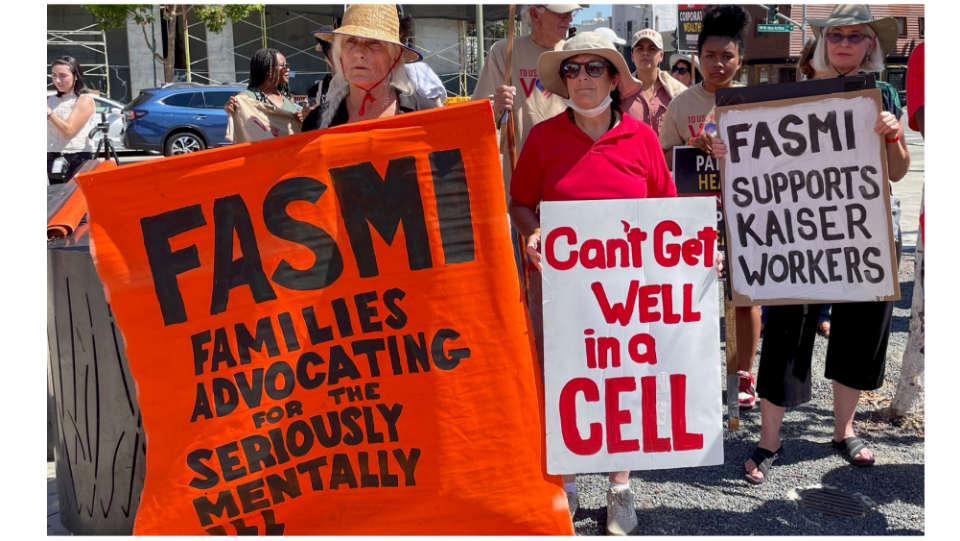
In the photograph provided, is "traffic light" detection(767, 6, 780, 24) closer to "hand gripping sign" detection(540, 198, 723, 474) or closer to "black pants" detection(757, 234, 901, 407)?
"black pants" detection(757, 234, 901, 407)

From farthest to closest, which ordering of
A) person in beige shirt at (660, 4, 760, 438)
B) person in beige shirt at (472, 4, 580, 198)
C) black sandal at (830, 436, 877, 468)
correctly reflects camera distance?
person in beige shirt at (660, 4, 760, 438) → person in beige shirt at (472, 4, 580, 198) → black sandal at (830, 436, 877, 468)

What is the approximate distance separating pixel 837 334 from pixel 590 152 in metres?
1.54

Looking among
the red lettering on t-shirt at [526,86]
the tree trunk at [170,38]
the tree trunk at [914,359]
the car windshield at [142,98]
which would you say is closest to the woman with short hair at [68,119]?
the red lettering on t-shirt at [526,86]

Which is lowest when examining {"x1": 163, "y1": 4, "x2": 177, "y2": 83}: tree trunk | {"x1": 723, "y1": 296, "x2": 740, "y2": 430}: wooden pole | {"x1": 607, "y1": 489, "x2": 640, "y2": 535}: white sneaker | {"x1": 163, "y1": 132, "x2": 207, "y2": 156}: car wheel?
{"x1": 607, "y1": 489, "x2": 640, "y2": 535}: white sneaker

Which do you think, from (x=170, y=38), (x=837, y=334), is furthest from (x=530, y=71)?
(x=170, y=38)

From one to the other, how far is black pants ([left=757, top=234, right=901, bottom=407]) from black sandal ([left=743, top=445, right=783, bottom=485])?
22cm

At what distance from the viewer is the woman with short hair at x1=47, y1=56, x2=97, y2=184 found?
288 inches

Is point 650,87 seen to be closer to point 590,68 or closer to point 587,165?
point 590,68

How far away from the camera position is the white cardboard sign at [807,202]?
3.46 metres

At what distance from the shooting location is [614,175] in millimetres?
3045

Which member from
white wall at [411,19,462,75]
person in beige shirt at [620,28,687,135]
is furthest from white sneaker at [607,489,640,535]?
white wall at [411,19,462,75]

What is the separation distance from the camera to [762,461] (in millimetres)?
3709

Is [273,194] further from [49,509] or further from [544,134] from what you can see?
[49,509]

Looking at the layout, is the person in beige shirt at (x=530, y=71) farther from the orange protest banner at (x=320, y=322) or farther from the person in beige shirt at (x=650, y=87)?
the orange protest banner at (x=320, y=322)
